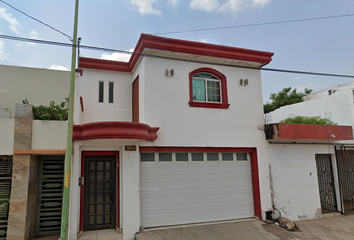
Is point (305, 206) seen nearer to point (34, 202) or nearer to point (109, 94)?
point (109, 94)

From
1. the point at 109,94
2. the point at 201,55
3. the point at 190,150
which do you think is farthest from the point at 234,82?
the point at 109,94

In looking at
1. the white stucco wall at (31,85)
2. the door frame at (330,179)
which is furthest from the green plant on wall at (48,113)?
the door frame at (330,179)

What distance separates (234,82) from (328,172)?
17.2ft

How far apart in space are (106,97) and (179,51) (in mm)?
3309

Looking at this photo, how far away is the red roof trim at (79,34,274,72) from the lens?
753cm

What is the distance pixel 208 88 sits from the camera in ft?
27.6

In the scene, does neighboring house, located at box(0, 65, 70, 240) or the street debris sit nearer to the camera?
neighboring house, located at box(0, 65, 70, 240)

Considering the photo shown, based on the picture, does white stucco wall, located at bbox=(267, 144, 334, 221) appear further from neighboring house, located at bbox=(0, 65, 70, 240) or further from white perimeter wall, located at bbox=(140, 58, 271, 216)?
neighboring house, located at bbox=(0, 65, 70, 240)

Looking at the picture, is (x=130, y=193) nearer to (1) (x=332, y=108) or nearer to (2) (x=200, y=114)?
(2) (x=200, y=114)

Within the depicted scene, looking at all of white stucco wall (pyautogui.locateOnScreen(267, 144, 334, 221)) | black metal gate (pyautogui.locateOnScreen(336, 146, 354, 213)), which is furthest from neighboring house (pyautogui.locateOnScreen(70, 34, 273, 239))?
black metal gate (pyautogui.locateOnScreen(336, 146, 354, 213))

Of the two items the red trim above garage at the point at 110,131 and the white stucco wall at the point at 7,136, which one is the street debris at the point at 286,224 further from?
the white stucco wall at the point at 7,136

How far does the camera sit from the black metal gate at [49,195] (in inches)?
291

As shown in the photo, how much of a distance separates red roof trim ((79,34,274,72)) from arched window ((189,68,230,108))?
66cm

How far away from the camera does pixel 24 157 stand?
6.62 metres
